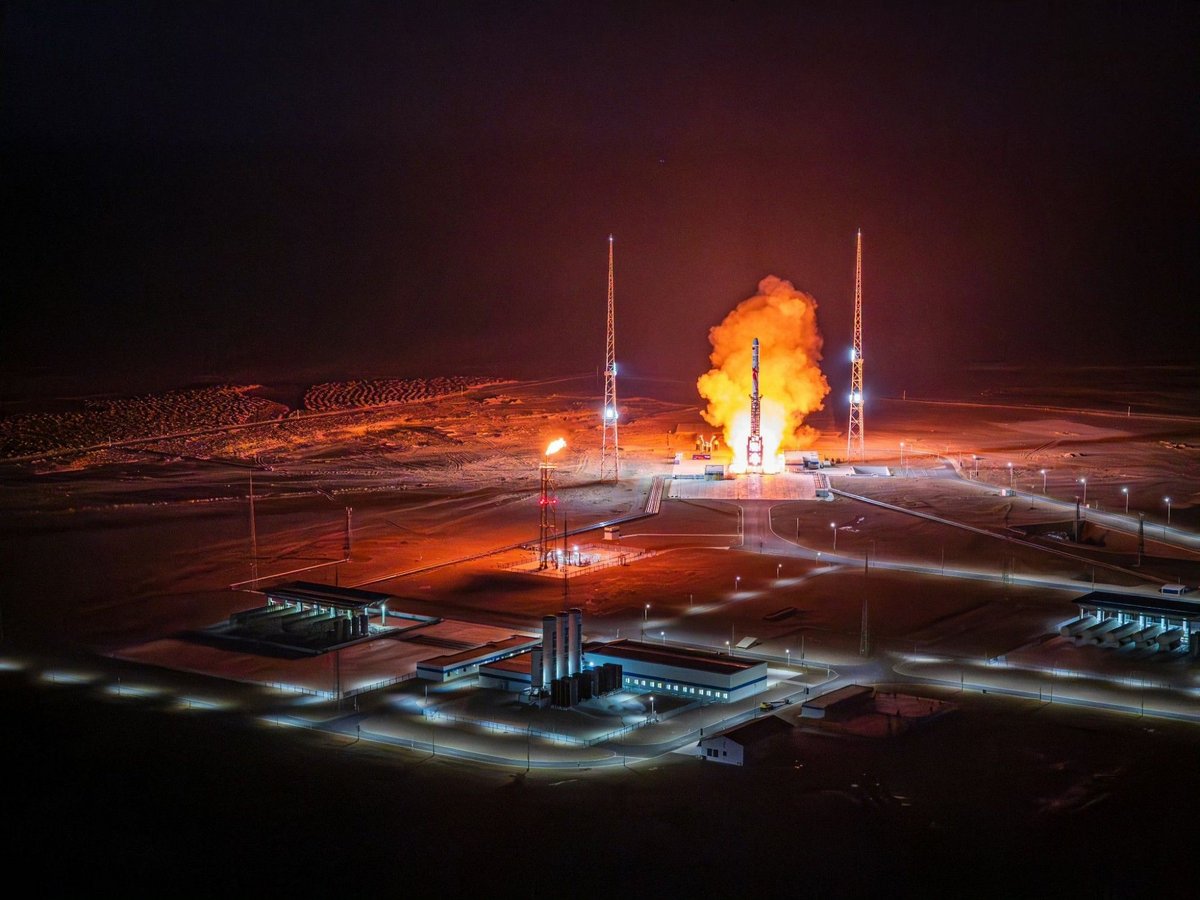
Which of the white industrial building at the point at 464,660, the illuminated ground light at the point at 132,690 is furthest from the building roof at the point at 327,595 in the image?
the illuminated ground light at the point at 132,690

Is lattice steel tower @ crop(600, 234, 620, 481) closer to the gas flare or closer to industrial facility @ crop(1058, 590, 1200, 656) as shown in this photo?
the gas flare

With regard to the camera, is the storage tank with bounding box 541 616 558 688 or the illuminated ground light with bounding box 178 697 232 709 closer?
the storage tank with bounding box 541 616 558 688

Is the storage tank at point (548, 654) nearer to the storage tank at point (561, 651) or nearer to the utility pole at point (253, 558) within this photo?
the storage tank at point (561, 651)

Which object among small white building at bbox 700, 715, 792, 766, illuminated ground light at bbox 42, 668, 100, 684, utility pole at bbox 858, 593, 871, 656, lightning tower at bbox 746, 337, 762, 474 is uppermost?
lightning tower at bbox 746, 337, 762, 474

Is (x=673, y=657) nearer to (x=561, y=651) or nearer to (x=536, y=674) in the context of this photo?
(x=561, y=651)

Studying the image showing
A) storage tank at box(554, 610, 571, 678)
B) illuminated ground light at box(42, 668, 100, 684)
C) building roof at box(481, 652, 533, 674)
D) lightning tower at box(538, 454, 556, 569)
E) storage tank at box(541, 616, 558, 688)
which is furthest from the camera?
lightning tower at box(538, 454, 556, 569)

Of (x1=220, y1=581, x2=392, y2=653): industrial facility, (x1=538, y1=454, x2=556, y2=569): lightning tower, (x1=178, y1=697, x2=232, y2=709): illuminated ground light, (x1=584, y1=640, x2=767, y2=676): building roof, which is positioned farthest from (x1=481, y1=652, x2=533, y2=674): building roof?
(x1=538, y1=454, x2=556, y2=569): lightning tower

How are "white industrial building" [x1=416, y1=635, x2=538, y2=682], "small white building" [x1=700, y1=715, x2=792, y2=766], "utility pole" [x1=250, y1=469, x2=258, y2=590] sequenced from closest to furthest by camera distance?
"small white building" [x1=700, y1=715, x2=792, y2=766] < "white industrial building" [x1=416, y1=635, x2=538, y2=682] < "utility pole" [x1=250, y1=469, x2=258, y2=590]
